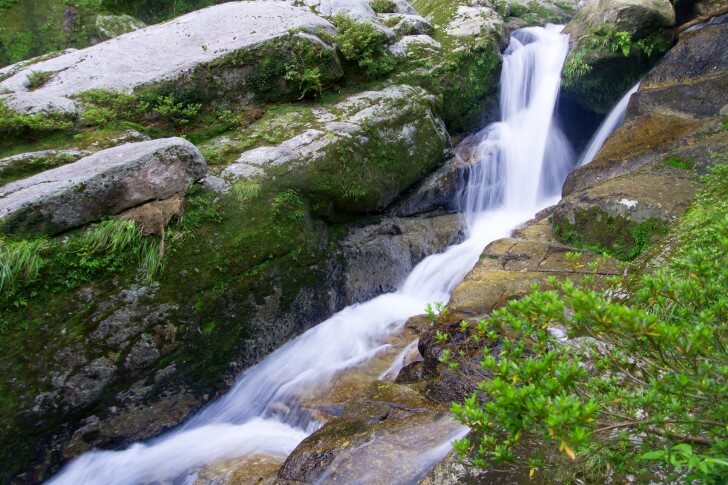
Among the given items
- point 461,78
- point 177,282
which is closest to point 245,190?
point 177,282

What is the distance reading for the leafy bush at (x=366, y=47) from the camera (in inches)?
367

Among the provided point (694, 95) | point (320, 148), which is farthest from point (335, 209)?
point (694, 95)

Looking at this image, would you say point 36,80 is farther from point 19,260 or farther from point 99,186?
point 19,260

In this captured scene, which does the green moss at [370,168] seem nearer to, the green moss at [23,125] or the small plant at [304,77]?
the small plant at [304,77]

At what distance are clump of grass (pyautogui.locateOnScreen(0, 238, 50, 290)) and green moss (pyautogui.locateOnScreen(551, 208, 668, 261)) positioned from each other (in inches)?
295

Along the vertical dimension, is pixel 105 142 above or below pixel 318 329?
above

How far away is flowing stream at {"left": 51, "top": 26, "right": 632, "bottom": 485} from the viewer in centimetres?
580

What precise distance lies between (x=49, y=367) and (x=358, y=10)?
32.1ft

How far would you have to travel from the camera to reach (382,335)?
7.19 metres

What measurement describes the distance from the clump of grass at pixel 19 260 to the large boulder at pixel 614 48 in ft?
37.7

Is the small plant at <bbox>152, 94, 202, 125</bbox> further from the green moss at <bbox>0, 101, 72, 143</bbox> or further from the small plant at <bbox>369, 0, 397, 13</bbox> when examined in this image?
the small plant at <bbox>369, 0, 397, 13</bbox>

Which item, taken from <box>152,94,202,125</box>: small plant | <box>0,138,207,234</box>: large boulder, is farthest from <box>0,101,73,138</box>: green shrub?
<box>152,94,202,125</box>: small plant

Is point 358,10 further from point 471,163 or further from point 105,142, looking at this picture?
point 105,142

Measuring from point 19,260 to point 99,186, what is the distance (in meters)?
1.31
